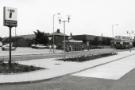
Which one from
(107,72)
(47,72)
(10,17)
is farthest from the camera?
(10,17)

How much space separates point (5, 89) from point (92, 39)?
295 feet

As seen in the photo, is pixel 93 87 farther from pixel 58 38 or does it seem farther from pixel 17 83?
pixel 58 38

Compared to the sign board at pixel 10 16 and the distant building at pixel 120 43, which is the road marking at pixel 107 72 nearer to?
the sign board at pixel 10 16

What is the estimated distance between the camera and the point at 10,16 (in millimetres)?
15414

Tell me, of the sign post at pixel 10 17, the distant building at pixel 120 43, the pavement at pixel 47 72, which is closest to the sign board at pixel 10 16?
the sign post at pixel 10 17

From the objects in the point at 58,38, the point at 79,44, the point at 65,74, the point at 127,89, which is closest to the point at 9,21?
the point at 65,74

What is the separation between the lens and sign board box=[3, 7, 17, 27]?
1509 centimetres

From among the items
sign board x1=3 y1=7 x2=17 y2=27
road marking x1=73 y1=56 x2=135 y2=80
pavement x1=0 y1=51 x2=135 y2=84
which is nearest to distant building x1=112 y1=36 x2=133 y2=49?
pavement x1=0 y1=51 x2=135 y2=84

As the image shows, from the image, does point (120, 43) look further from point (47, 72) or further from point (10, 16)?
point (47, 72)

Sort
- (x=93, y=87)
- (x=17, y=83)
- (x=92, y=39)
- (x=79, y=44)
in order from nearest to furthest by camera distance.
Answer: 1. (x=93, y=87)
2. (x=17, y=83)
3. (x=79, y=44)
4. (x=92, y=39)

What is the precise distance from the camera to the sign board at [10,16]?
15094mm

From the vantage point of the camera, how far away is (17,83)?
33.8ft

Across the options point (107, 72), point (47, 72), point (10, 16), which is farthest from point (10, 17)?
point (107, 72)

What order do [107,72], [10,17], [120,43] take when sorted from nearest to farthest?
[107,72] → [10,17] → [120,43]
